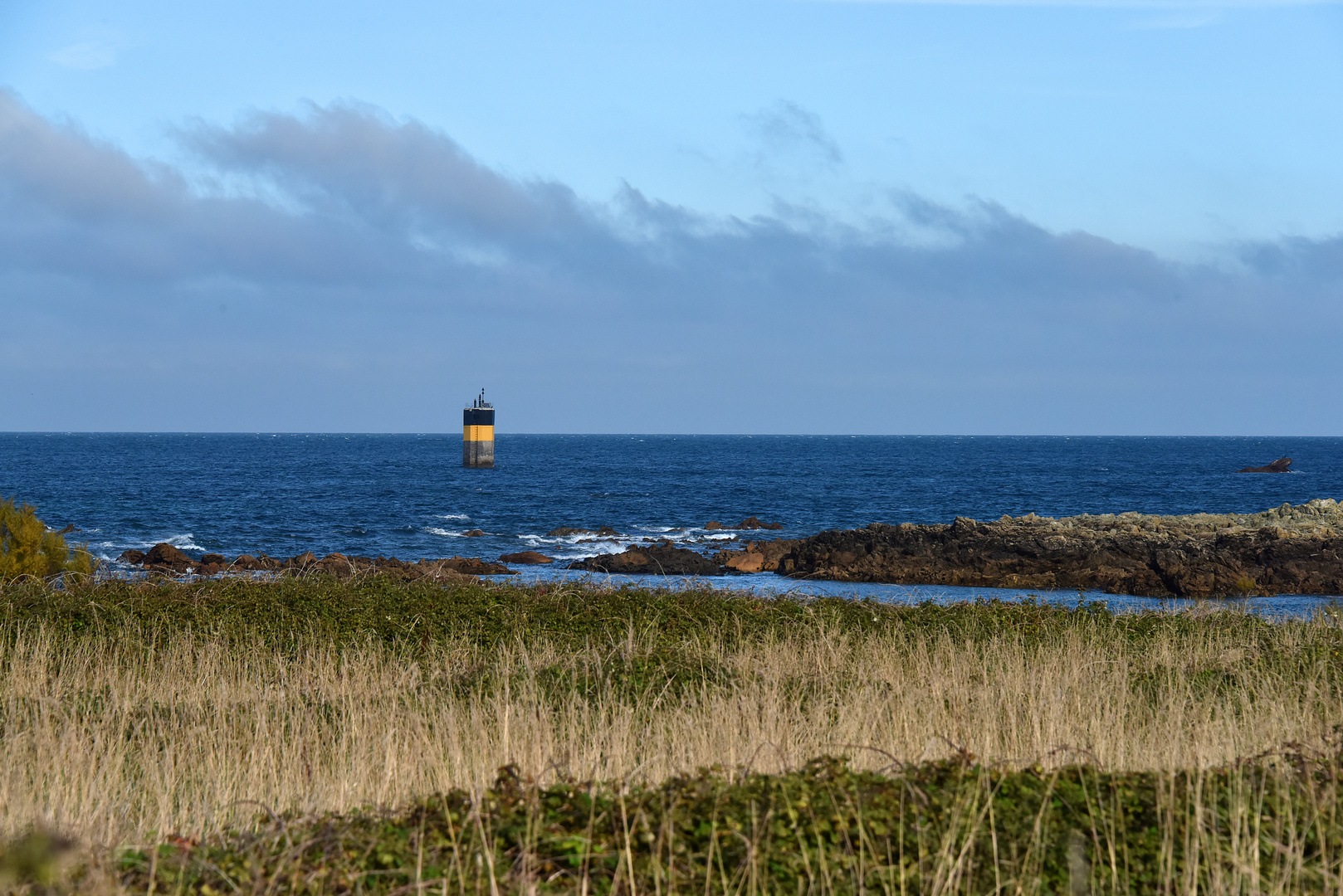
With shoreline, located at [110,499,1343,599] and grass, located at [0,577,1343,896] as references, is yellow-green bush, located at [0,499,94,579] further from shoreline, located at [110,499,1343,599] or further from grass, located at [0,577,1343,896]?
shoreline, located at [110,499,1343,599]

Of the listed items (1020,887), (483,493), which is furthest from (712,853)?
(483,493)

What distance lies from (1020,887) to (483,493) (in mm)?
57304

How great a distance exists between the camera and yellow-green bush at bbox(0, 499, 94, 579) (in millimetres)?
14578

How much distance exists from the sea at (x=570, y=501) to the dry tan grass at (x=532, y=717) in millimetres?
7405

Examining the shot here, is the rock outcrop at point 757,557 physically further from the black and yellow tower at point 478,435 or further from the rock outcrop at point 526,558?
the black and yellow tower at point 478,435

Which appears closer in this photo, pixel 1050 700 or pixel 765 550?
pixel 1050 700

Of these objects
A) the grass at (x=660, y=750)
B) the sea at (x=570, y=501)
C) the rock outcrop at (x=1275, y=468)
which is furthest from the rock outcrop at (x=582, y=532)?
the rock outcrop at (x=1275, y=468)

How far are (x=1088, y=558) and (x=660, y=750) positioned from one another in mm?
22958

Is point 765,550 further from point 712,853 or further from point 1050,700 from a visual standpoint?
point 712,853

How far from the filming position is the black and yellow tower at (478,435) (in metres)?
81.6

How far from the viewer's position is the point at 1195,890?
3602 mm

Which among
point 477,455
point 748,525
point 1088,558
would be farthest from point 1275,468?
point 1088,558

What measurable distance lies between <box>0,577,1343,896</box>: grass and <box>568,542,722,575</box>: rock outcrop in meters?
15.3

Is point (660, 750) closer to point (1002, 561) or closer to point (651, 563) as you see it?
point (1002, 561)
